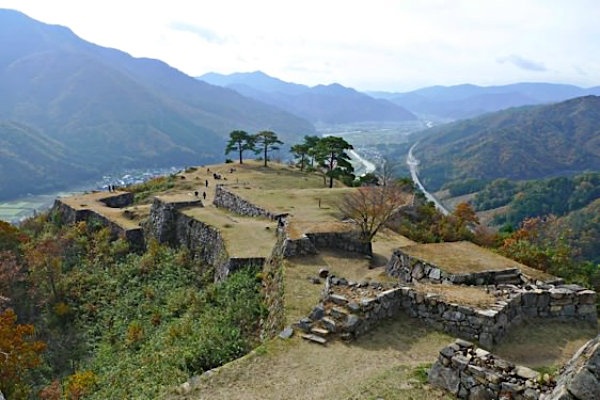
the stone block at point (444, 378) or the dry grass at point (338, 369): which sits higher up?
the stone block at point (444, 378)

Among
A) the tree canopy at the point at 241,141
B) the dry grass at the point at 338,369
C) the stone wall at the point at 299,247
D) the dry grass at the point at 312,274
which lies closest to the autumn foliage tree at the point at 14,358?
the dry grass at the point at 312,274

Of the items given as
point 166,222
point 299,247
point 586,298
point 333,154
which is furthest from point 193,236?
point 333,154

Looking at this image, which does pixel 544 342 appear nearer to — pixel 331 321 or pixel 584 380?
pixel 331 321

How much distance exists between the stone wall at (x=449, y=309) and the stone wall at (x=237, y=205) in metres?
15.9

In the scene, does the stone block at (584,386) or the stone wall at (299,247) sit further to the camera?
the stone wall at (299,247)

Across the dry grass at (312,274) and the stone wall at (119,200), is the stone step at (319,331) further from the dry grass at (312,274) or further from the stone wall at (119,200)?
the stone wall at (119,200)

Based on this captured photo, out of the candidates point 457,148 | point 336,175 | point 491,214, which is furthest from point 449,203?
point 457,148

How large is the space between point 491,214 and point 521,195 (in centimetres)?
659

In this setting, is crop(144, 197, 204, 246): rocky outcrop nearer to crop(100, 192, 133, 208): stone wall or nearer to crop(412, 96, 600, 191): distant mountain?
crop(100, 192, 133, 208): stone wall

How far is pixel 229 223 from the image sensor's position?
2447cm

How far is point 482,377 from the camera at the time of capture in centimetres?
736

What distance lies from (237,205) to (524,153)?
155m

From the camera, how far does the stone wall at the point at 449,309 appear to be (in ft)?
32.9

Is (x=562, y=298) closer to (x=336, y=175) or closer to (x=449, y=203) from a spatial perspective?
(x=336, y=175)
